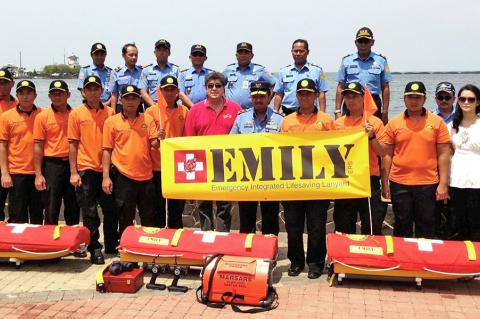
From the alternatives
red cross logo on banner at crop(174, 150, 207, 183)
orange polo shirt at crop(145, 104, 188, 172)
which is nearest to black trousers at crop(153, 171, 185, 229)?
orange polo shirt at crop(145, 104, 188, 172)

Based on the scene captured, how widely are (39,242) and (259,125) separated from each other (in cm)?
306

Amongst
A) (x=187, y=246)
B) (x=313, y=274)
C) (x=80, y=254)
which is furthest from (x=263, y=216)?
(x=80, y=254)

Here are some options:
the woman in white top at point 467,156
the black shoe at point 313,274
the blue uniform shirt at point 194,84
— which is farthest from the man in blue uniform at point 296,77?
the black shoe at point 313,274

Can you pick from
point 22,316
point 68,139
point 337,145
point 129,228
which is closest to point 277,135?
point 337,145

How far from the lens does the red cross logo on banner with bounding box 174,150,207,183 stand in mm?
6516

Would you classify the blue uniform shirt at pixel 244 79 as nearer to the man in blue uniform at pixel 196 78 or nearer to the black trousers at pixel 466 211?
the man in blue uniform at pixel 196 78

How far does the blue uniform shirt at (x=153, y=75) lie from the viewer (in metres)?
8.61

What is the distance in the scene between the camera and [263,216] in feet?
21.7

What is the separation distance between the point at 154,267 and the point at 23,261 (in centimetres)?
182

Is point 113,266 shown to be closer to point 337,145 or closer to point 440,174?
point 337,145

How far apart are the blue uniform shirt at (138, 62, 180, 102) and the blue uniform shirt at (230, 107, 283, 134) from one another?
2595 millimetres

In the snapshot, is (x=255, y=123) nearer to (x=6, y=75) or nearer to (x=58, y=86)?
(x=58, y=86)

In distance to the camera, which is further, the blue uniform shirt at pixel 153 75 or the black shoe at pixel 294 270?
the blue uniform shirt at pixel 153 75

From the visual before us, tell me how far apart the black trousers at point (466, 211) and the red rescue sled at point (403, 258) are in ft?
1.80
